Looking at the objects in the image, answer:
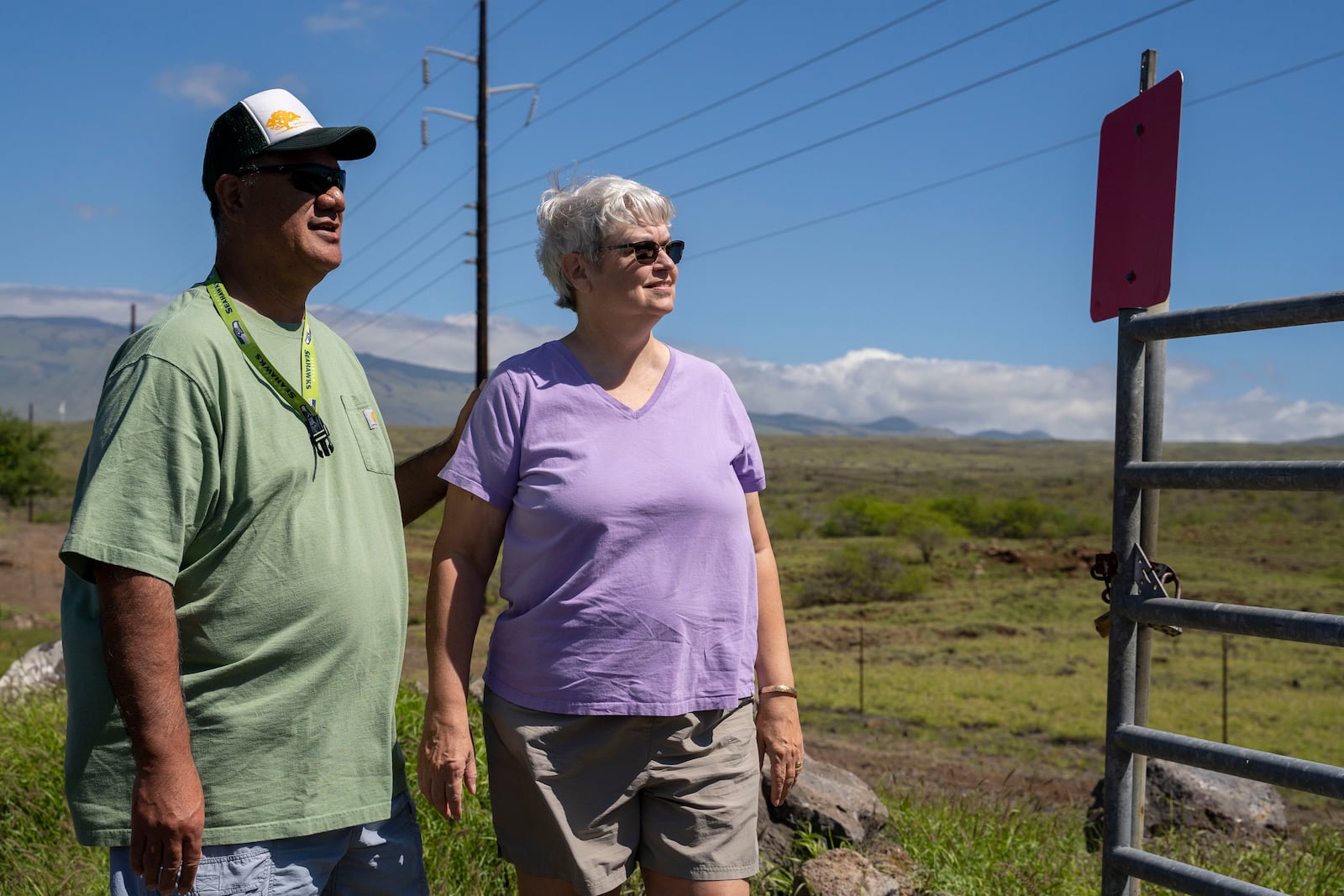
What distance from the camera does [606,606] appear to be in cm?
230

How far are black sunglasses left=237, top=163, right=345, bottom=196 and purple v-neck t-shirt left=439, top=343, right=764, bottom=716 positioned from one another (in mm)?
518

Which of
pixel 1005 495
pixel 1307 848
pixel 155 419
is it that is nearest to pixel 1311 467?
pixel 155 419

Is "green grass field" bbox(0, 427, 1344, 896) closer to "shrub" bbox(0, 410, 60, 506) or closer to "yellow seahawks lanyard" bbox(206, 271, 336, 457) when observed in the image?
"yellow seahawks lanyard" bbox(206, 271, 336, 457)

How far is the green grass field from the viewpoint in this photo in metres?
3.82

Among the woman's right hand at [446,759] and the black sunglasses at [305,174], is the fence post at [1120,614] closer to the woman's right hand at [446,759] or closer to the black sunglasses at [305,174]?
the woman's right hand at [446,759]

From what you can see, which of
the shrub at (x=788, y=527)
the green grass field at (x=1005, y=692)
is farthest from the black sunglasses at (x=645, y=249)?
the shrub at (x=788, y=527)

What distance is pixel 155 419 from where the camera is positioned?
190 cm

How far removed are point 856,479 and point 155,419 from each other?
78.9m

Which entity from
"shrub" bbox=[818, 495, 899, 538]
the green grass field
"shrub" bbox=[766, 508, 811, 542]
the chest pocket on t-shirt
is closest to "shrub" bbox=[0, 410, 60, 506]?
the green grass field

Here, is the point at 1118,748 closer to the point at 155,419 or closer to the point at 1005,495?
the point at 155,419

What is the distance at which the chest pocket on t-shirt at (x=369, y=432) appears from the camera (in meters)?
2.26

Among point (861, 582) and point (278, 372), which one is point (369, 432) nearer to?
point (278, 372)

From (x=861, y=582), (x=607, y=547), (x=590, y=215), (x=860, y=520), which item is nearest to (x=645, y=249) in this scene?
(x=590, y=215)

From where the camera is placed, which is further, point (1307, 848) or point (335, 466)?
point (1307, 848)
